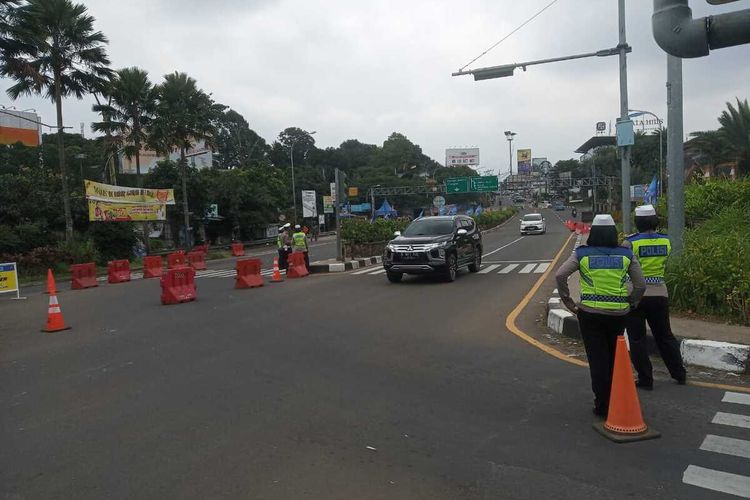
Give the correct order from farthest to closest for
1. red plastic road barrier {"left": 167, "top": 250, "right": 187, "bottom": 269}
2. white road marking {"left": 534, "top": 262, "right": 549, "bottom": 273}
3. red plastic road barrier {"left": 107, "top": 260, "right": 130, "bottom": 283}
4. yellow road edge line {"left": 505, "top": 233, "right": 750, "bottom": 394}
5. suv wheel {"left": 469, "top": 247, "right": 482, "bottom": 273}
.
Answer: red plastic road barrier {"left": 167, "top": 250, "right": 187, "bottom": 269}
red plastic road barrier {"left": 107, "top": 260, "right": 130, "bottom": 283}
white road marking {"left": 534, "top": 262, "right": 549, "bottom": 273}
suv wheel {"left": 469, "top": 247, "right": 482, "bottom": 273}
yellow road edge line {"left": 505, "top": 233, "right": 750, "bottom": 394}

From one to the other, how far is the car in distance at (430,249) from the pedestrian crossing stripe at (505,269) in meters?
1.92

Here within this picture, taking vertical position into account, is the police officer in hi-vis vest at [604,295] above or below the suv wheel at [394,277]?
above

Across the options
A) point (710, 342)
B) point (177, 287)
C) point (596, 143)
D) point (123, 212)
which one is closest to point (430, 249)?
point (177, 287)

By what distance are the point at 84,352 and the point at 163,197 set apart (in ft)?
84.5

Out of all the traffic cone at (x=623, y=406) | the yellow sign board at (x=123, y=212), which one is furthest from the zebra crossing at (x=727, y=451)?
the yellow sign board at (x=123, y=212)

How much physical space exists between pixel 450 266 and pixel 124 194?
21.1 metres

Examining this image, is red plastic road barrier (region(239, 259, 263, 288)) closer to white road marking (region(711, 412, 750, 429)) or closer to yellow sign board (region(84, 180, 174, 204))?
white road marking (region(711, 412, 750, 429))

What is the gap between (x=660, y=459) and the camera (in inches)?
164

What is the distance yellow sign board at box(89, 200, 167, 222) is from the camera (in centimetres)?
2842

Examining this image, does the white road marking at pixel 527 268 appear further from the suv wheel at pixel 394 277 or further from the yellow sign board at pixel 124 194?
the yellow sign board at pixel 124 194

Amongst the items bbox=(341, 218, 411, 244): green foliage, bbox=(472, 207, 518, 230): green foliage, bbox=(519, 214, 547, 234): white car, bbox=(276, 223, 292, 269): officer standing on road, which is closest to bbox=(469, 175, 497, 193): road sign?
bbox=(472, 207, 518, 230): green foliage

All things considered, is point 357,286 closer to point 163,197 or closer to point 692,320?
point 692,320

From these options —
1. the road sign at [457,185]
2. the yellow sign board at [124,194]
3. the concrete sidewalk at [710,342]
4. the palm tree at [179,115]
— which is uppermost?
the palm tree at [179,115]

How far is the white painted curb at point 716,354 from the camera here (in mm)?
6332
